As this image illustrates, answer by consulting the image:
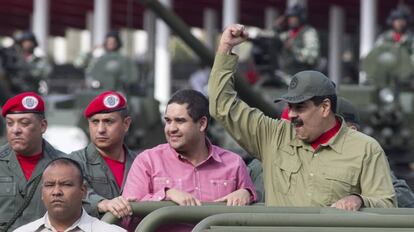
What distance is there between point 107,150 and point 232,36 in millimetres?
1091

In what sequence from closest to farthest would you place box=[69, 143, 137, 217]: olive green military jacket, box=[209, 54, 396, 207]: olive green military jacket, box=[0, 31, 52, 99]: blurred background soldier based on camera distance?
box=[209, 54, 396, 207]: olive green military jacket
box=[69, 143, 137, 217]: olive green military jacket
box=[0, 31, 52, 99]: blurred background soldier

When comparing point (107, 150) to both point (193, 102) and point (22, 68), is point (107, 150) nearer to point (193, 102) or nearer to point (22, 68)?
point (193, 102)

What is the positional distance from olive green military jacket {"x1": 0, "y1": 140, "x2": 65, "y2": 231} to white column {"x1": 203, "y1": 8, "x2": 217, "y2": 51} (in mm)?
29113

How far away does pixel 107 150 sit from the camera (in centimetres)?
829

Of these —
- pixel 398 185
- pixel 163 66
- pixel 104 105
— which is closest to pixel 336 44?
pixel 163 66

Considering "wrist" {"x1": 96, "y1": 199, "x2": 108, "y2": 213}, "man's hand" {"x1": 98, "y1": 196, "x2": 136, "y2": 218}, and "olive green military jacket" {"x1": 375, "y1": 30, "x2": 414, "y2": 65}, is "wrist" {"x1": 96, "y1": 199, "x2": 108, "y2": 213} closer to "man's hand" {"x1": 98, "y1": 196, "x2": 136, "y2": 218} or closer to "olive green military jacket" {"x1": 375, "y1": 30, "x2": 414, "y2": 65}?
"man's hand" {"x1": 98, "y1": 196, "x2": 136, "y2": 218}

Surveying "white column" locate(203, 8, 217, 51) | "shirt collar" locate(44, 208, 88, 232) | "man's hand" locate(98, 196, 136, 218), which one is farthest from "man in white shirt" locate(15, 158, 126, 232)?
"white column" locate(203, 8, 217, 51)

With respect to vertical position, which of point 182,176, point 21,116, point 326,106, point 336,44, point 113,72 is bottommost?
point 336,44

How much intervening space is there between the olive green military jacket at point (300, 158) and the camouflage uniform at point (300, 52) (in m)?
11.8

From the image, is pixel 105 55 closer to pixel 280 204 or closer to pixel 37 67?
pixel 37 67

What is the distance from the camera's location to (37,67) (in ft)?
68.0

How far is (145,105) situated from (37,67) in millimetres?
1731

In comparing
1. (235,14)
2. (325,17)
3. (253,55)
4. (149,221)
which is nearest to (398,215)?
(149,221)

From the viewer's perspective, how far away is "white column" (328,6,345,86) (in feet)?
110
